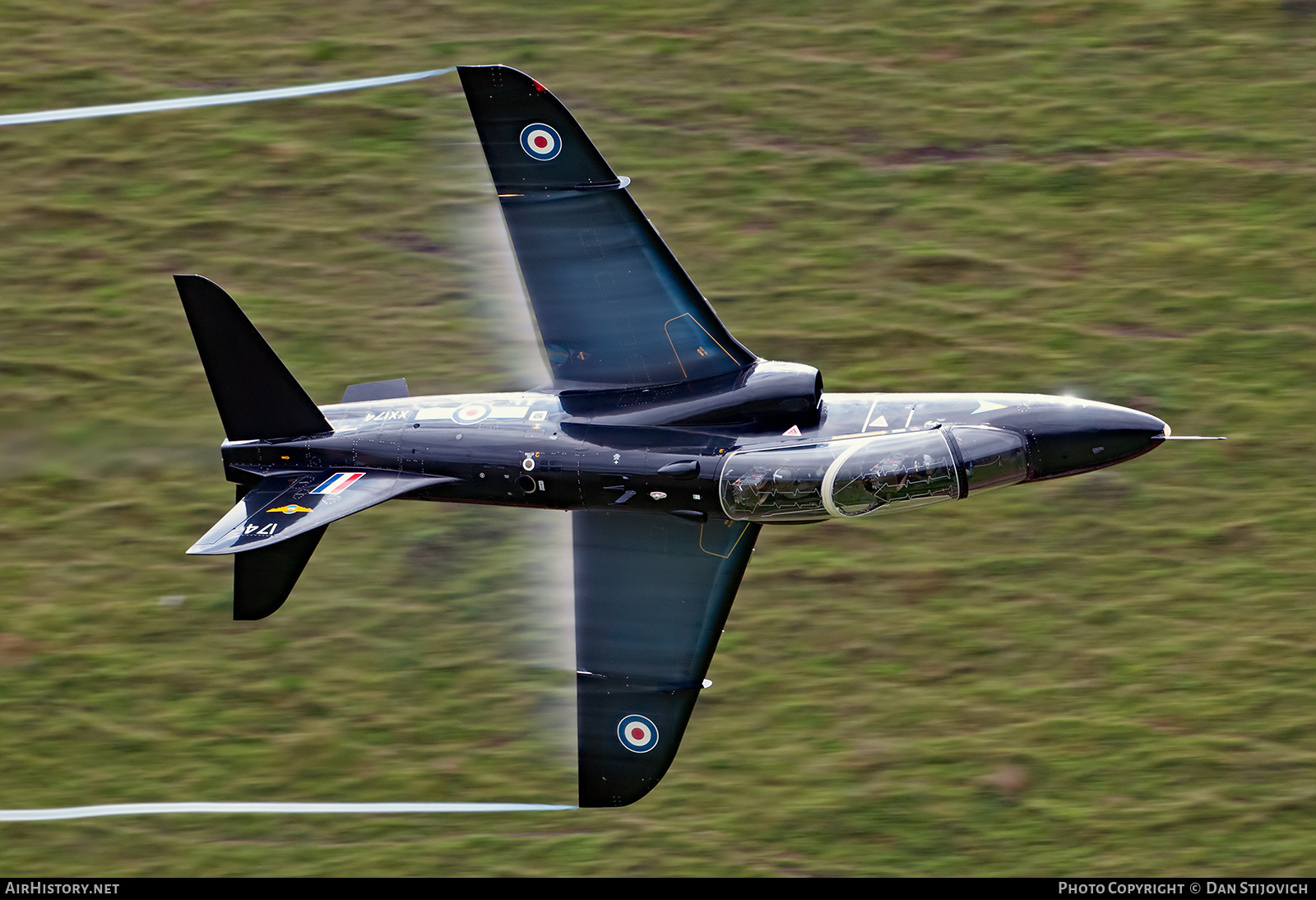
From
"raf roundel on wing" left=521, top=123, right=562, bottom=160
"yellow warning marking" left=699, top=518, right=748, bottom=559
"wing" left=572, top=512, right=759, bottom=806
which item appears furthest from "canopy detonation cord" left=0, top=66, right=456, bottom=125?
"yellow warning marking" left=699, top=518, right=748, bottom=559

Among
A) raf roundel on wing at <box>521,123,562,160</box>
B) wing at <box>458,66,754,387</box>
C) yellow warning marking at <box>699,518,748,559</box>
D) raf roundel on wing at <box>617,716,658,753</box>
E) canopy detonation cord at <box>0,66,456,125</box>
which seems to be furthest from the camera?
canopy detonation cord at <box>0,66,456,125</box>

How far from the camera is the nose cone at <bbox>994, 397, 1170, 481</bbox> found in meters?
15.8

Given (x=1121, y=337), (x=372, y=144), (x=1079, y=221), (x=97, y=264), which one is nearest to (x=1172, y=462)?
(x=1121, y=337)

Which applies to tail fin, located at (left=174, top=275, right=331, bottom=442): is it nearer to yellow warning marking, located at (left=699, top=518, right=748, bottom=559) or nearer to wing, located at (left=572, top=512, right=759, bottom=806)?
wing, located at (left=572, top=512, right=759, bottom=806)

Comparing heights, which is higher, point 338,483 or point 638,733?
point 338,483

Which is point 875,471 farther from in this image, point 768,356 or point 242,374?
point 242,374

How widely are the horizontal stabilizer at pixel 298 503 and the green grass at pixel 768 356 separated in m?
2.14

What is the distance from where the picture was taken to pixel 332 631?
60.3 feet

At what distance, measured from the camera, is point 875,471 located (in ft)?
51.2

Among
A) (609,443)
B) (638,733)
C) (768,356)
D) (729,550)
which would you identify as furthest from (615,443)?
(768,356)

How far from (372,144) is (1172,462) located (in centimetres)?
1082

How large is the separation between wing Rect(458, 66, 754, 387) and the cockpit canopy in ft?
4.29

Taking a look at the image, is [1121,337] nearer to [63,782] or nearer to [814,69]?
[814,69]

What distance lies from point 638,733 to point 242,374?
18.5ft
